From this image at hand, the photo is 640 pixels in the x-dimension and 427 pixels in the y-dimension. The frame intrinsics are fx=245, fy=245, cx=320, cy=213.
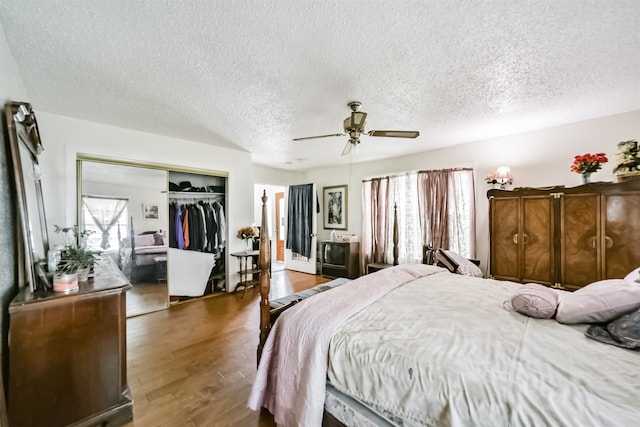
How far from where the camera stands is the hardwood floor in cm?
167

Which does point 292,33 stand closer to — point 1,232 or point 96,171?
point 1,232

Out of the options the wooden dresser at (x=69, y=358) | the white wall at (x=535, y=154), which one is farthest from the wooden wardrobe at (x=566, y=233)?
the wooden dresser at (x=69, y=358)

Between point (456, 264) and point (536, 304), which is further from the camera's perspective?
point (456, 264)

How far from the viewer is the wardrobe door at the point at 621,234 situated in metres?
2.35

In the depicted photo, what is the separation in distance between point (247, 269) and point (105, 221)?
2.13 metres

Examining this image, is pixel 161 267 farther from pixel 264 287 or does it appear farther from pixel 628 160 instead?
pixel 628 160

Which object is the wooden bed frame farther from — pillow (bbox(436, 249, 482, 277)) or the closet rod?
the closet rod

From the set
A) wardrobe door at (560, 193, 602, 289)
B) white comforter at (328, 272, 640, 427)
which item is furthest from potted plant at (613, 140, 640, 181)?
white comforter at (328, 272, 640, 427)

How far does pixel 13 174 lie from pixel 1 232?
0.44 meters

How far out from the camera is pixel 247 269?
14.5 feet

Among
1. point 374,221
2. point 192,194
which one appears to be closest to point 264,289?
point 192,194

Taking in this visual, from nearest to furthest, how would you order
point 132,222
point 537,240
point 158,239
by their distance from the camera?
point 537,240
point 132,222
point 158,239

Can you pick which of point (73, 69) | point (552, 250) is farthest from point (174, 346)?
point (552, 250)

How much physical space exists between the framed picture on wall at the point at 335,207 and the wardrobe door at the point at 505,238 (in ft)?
9.46
